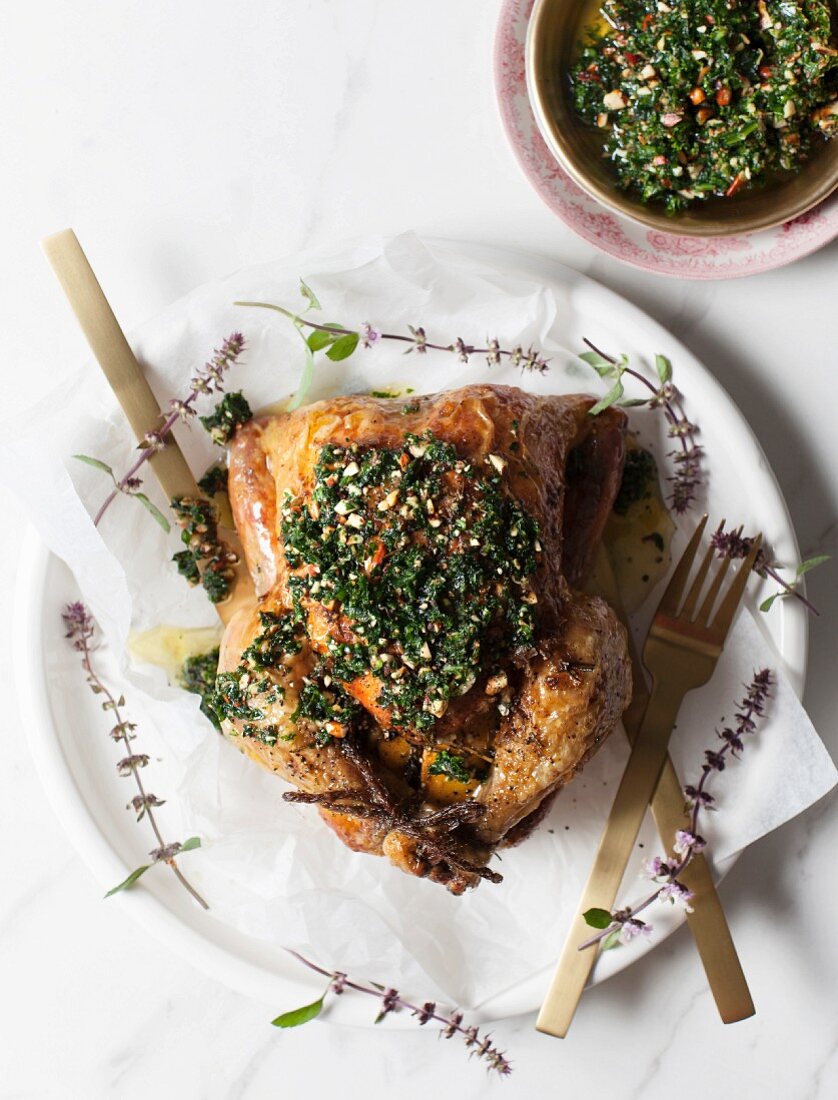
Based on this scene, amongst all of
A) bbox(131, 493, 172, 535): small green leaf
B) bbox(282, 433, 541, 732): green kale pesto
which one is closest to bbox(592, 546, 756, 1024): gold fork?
Result: bbox(282, 433, 541, 732): green kale pesto

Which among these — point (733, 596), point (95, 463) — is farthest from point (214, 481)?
point (733, 596)

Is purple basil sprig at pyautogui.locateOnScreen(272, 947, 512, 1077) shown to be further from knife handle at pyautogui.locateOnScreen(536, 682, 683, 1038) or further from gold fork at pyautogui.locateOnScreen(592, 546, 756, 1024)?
gold fork at pyautogui.locateOnScreen(592, 546, 756, 1024)

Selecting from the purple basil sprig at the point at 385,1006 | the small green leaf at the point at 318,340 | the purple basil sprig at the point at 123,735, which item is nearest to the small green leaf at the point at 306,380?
the small green leaf at the point at 318,340

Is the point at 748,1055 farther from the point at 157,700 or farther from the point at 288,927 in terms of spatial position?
the point at 157,700

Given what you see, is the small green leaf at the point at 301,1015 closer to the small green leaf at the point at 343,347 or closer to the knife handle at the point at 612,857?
the knife handle at the point at 612,857

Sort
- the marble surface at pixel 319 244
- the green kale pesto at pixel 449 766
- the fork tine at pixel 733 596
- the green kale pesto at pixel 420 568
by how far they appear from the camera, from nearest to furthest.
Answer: the green kale pesto at pixel 420 568 → the green kale pesto at pixel 449 766 → the fork tine at pixel 733 596 → the marble surface at pixel 319 244

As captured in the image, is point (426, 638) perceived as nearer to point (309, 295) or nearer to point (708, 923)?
point (309, 295)

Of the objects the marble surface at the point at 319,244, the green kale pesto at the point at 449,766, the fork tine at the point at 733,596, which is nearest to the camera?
the green kale pesto at the point at 449,766
